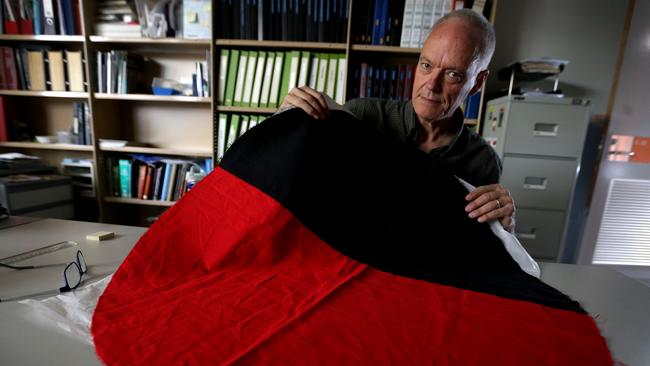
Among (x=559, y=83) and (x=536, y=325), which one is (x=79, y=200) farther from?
(x=559, y=83)

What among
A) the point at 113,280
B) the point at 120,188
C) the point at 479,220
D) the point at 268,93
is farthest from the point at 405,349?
the point at 120,188

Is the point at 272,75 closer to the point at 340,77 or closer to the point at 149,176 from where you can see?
the point at 340,77

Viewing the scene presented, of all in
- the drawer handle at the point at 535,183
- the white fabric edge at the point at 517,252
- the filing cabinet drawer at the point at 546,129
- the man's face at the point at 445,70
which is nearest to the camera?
the white fabric edge at the point at 517,252

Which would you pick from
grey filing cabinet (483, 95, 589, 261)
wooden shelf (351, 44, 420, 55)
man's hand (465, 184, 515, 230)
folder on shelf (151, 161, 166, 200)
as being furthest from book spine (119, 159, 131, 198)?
grey filing cabinet (483, 95, 589, 261)

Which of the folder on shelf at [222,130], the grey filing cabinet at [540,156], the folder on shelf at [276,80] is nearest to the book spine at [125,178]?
the folder on shelf at [222,130]

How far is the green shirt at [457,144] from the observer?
43.7 inches

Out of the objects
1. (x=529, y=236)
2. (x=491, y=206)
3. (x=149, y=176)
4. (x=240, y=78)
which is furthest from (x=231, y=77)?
(x=529, y=236)

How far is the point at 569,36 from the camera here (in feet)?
6.79

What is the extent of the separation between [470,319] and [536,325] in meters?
0.12

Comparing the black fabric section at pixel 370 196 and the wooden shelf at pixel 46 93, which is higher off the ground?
the wooden shelf at pixel 46 93

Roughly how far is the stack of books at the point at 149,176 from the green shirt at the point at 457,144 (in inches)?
55.9

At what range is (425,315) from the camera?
23.6 inches

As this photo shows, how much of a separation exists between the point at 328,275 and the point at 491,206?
48 centimetres

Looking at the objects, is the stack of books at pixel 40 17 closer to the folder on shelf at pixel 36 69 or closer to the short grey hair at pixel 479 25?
the folder on shelf at pixel 36 69
